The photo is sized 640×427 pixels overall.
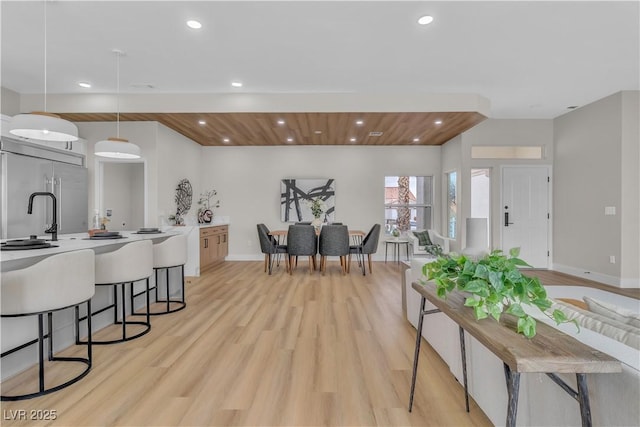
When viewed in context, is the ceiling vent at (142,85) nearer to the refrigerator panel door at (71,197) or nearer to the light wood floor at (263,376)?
the refrigerator panel door at (71,197)

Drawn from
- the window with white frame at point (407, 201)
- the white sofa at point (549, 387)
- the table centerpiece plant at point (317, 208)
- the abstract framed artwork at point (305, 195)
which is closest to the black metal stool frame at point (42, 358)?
the white sofa at point (549, 387)

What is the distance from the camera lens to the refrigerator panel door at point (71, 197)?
436 cm

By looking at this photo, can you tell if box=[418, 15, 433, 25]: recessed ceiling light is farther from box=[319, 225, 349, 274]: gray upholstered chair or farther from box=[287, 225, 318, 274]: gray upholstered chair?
box=[287, 225, 318, 274]: gray upholstered chair

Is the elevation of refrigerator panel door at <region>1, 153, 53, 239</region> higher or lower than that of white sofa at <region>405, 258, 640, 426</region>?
higher

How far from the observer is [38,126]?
2.33 m

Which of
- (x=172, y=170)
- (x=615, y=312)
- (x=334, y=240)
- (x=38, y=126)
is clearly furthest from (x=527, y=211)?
(x=38, y=126)

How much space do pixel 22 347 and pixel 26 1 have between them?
9.12 feet

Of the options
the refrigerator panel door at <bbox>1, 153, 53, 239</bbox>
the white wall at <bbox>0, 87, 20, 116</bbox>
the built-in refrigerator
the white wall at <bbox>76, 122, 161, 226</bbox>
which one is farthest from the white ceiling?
the refrigerator panel door at <bbox>1, 153, 53, 239</bbox>

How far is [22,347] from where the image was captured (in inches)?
81.4

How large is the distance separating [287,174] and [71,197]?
12.7 feet

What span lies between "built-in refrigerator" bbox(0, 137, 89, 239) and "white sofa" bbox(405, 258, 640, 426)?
4.98 metres

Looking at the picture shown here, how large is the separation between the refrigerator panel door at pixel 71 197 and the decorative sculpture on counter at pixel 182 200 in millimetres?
1258

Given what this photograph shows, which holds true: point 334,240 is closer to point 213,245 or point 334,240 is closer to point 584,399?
point 213,245

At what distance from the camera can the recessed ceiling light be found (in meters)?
→ 2.75
